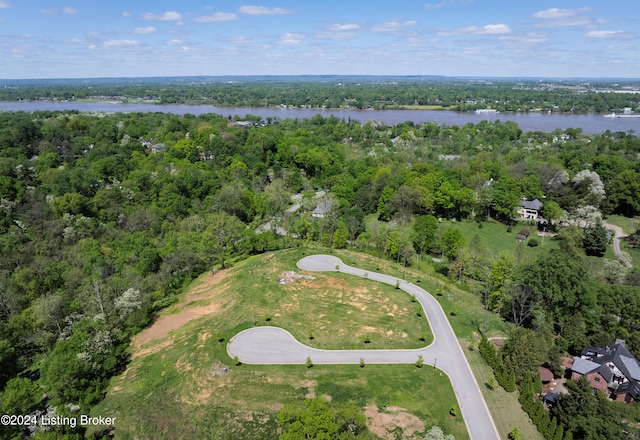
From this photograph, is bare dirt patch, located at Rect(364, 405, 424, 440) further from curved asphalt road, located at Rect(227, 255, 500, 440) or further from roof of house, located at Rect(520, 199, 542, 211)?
roof of house, located at Rect(520, 199, 542, 211)

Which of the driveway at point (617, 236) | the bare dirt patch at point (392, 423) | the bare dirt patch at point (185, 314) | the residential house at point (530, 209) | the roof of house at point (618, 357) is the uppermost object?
the residential house at point (530, 209)

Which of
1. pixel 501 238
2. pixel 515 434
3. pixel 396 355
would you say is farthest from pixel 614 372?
pixel 501 238

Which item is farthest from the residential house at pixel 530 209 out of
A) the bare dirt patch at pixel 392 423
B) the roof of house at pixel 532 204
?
the bare dirt patch at pixel 392 423

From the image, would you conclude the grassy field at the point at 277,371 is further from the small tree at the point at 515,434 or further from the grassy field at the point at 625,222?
the grassy field at the point at 625,222

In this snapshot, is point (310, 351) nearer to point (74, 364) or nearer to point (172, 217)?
point (74, 364)

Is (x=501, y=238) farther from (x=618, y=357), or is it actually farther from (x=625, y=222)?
(x=618, y=357)

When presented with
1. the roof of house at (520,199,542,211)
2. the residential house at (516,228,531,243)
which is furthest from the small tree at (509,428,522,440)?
the roof of house at (520,199,542,211)
